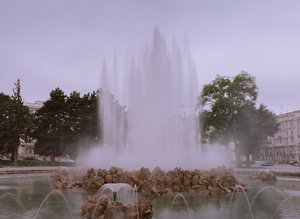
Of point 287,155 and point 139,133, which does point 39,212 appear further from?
point 287,155

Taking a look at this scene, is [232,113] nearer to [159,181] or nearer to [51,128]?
[51,128]

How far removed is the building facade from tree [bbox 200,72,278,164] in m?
54.5

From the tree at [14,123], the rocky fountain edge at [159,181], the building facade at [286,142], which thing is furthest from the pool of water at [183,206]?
the building facade at [286,142]

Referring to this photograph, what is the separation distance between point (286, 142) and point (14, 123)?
9023 centimetres

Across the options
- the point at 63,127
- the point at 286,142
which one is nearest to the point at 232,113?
the point at 63,127

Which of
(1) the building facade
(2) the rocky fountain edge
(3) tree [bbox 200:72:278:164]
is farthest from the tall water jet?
(1) the building facade

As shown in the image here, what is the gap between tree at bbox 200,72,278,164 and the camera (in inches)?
2383

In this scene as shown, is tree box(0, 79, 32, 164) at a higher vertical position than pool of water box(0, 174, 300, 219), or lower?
higher

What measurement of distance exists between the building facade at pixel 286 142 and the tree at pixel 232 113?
179 ft

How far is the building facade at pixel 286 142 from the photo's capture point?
387 ft

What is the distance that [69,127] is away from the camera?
2564 inches

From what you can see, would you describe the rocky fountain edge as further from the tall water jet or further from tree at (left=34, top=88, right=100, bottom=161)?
tree at (left=34, top=88, right=100, bottom=161)

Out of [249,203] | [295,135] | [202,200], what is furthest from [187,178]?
[295,135]

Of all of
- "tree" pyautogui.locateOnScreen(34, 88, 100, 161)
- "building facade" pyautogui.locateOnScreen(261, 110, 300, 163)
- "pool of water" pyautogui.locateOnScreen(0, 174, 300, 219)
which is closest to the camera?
"pool of water" pyautogui.locateOnScreen(0, 174, 300, 219)
